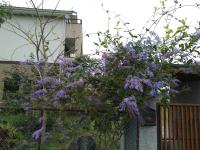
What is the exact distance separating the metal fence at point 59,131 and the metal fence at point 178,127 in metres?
1.12

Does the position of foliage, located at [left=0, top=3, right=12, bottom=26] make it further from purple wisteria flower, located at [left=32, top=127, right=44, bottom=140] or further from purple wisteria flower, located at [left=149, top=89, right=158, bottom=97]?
purple wisteria flower, located at [left=149, top=89, right=158, bottom=97]

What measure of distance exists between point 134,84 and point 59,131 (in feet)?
4.77

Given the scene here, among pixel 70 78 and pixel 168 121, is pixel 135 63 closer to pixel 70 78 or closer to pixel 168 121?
pixel 70 78

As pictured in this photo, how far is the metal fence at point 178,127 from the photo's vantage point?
736 centimetres

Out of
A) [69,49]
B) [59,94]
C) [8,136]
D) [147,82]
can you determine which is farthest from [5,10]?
[147,82]

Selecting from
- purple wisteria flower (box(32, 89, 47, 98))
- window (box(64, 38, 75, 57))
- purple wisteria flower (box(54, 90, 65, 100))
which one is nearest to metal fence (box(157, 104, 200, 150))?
purple wisteria flower (box(54, 90, 65, 100))

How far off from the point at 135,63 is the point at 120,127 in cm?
106

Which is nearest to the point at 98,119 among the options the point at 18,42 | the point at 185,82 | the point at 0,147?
the point at 0,147

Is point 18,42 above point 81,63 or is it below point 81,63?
above

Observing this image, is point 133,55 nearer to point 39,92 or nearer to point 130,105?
point 130,105

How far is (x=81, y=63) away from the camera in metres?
6.73

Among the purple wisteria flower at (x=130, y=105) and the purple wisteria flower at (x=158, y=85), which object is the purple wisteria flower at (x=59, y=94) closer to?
the purple wisteria flower at (x=130, y=105)

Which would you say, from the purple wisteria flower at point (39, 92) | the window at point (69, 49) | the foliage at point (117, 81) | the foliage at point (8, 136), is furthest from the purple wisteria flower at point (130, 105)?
the window at point (69, 49)

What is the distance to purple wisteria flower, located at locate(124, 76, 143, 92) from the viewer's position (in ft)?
19.7
